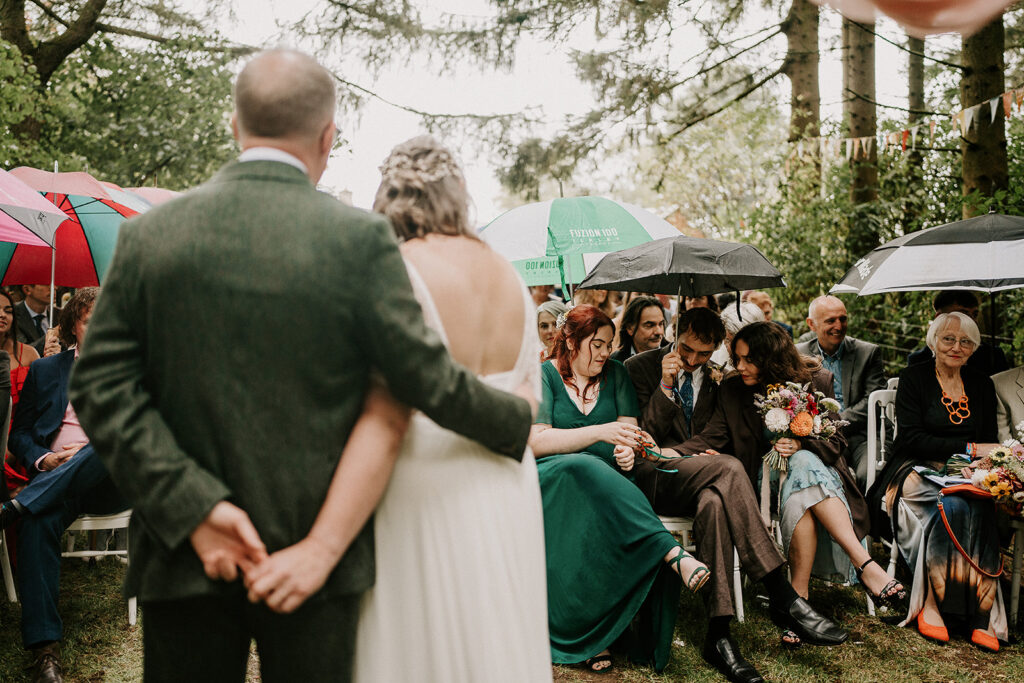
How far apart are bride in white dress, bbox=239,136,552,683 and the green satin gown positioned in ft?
7.13

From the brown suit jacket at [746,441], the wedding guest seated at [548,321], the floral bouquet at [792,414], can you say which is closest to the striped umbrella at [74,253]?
the wedding guest seated at [548,321]

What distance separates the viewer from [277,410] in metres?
1.44

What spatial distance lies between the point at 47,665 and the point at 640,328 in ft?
13.1

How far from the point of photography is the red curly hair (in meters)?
4.46

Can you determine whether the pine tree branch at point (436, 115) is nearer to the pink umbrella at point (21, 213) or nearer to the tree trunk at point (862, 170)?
the tree trunk at point (862, 170)

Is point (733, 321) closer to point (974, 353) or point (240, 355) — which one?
point (974, 353)

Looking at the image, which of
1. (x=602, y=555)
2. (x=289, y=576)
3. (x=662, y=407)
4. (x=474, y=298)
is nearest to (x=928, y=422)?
(x=662, y=407)

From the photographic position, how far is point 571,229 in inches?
200

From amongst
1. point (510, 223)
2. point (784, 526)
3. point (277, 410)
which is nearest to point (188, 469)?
point (277, 410)

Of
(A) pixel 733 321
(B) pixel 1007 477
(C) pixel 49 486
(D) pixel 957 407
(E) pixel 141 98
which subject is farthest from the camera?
(E) pixel 141 98

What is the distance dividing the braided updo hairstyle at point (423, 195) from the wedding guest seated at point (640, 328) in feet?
13.8

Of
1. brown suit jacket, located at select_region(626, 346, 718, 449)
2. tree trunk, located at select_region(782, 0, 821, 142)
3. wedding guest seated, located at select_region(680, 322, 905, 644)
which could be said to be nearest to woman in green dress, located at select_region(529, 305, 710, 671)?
brown suit jacket, located at select_region(626, 346, 718, 449)

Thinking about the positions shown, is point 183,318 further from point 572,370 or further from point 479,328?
point 572,370

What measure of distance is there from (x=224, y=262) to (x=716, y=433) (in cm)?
365
